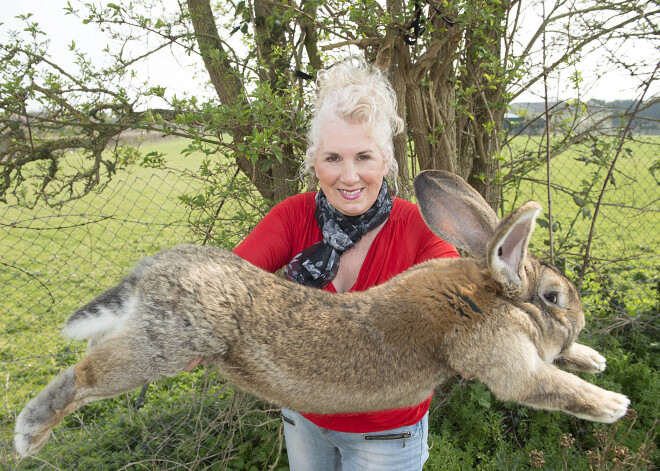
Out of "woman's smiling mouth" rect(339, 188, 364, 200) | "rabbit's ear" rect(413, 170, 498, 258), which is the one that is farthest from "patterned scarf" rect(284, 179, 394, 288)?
"rabbit's ear" rect(413, 170, 498, 258)

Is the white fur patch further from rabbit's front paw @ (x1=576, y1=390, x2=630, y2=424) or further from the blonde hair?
rabbit's front paw @ (x1=576, y1=390, x2=630, y2=424)

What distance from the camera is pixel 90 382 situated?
1.79 meters

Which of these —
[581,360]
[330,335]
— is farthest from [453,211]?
[581,360]

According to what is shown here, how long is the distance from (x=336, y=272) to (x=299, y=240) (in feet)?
1.06

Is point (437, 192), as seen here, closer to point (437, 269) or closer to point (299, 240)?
point (437, 269)

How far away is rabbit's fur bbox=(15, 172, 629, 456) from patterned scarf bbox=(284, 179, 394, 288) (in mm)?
338

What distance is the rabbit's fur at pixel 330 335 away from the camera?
181cm

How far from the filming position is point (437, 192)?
2.33 meters

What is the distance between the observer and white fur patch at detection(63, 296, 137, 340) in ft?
6.17

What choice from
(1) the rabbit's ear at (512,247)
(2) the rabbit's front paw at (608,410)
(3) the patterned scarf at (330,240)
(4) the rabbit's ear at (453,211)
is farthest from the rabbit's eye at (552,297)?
(3) the patterned scarf at (330,240)

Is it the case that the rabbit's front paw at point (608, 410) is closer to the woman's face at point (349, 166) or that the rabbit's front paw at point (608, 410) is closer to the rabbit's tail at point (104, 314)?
the woman's face at point (349, 166)

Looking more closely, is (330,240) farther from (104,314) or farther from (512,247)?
(104,314)

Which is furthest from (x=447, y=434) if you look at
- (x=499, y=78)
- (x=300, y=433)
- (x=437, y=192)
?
(x=499, y=78)

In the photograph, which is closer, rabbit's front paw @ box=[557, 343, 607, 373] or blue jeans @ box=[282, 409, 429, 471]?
blue jeans @ box=[282, 409, 429, 471]
